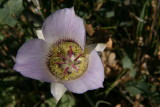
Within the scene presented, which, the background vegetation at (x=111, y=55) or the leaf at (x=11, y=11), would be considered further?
the background vegetation at (x=111, y=55)

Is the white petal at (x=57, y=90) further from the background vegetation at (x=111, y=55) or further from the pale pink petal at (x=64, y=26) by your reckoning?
the background vegetation at (x=111, y=55)

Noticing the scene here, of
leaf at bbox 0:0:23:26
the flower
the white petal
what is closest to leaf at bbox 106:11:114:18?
the flower

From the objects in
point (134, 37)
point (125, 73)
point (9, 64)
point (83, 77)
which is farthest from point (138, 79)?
point (9, 64)

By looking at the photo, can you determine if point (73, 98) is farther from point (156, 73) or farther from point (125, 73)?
point (156, 73)

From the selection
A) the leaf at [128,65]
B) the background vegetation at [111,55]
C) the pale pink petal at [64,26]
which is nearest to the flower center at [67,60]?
the pale pink petal at [64,26]

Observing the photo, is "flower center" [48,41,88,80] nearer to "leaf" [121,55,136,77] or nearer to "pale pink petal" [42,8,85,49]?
"pale pink petal" [42,8,85,49]

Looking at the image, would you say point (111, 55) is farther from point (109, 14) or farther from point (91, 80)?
point (91, 80)
